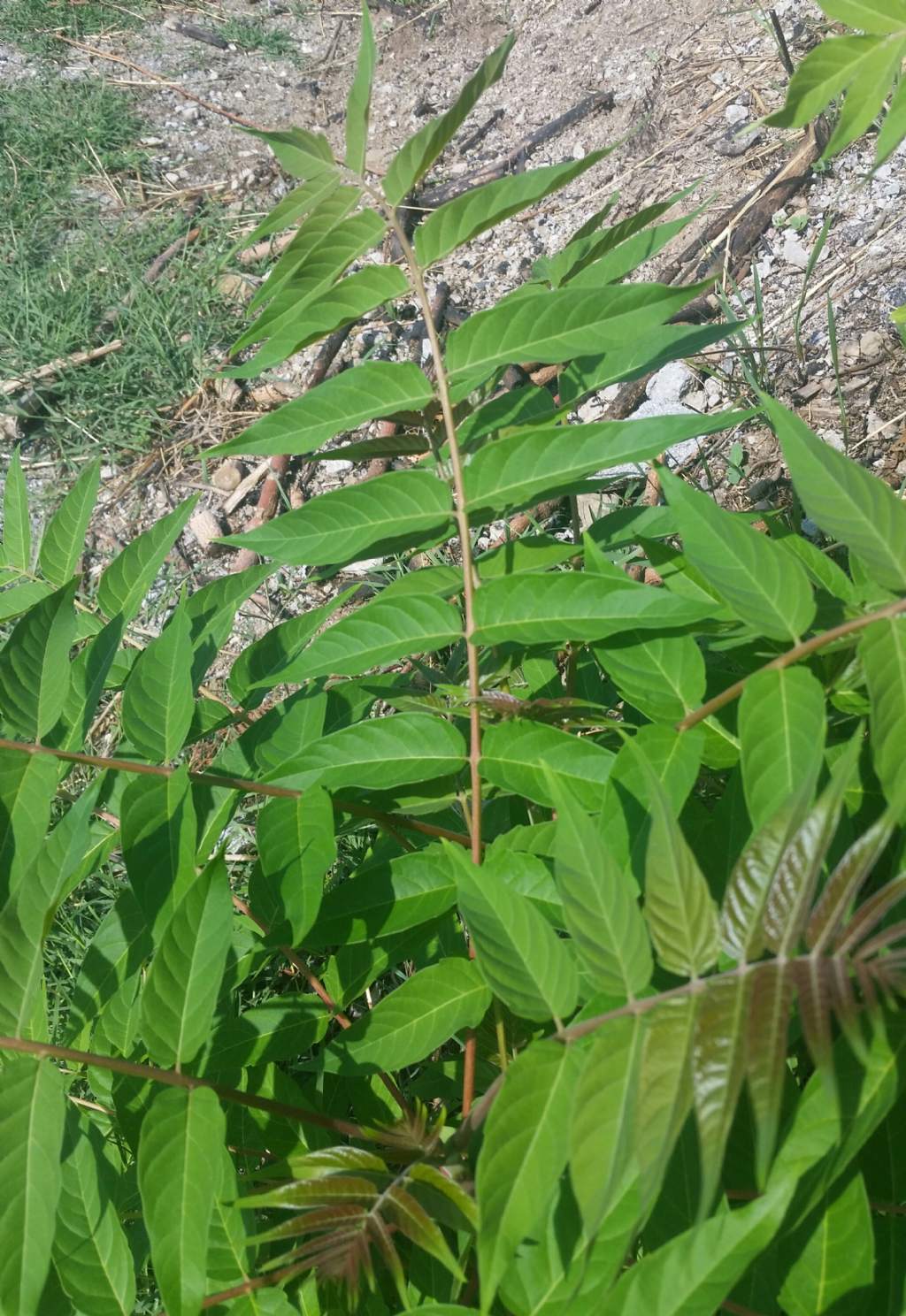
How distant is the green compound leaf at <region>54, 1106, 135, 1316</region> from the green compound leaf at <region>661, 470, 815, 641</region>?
874mm

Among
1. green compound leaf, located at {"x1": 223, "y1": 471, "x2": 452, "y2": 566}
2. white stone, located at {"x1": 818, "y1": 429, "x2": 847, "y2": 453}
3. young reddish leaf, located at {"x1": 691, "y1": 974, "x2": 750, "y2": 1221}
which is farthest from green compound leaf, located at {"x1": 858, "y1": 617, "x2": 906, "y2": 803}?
white stone, located at {"x1": 818, "y1": 429, "x2": 847, "y2": 453}

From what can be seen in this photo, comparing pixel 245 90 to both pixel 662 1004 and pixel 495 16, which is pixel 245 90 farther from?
pixel 662 1004

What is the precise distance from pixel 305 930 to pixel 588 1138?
464 mm

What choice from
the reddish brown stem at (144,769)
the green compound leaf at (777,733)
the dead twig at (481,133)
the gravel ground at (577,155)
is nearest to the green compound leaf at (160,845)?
the reddish brown stem at (144,769)

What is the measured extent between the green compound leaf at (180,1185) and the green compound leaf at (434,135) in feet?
3.41

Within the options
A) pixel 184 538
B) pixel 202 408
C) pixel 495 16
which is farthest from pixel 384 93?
pixel 184 538

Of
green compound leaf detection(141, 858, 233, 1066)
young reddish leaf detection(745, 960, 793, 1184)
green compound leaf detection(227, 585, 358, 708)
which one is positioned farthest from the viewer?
green compound leaf detection(227, 585, 358, 708)

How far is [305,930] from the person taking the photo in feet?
3.82

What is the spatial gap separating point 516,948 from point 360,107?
1.01 meters

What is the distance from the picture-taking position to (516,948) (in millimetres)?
973

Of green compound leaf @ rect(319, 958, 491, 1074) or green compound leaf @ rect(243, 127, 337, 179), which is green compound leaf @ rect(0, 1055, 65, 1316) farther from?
green compound leaf @ rect(243, 127, 337, 179)

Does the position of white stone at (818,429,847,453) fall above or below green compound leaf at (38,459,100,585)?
above

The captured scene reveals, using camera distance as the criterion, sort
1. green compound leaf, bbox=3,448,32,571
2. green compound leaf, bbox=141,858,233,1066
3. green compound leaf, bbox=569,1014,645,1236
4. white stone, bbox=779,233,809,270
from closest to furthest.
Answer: green compound leaf, bbox=569,1014,645,1236
green compound leaf, bbox=141,858,233,1066
green compound leaf, bbox=3,448,32,571
white stone, bbox=779,233,809,270

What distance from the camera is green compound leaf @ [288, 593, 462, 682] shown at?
1.26m
